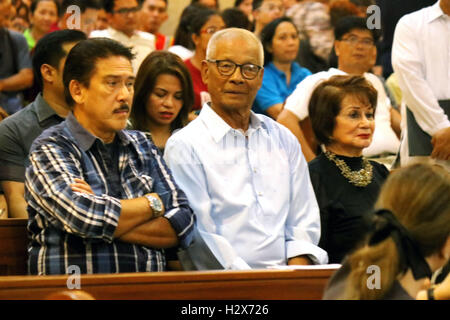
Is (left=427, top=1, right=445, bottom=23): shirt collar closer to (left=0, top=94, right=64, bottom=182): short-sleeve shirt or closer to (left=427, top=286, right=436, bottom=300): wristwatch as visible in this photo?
(left=0, top=94, right=64, bottom=182): short-sleeve shirt

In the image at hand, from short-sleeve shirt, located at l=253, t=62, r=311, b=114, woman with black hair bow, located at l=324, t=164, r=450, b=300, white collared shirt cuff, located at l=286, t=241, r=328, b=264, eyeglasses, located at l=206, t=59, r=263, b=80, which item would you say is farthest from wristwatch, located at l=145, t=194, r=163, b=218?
short-sleeve shirt, located at l=253, t=62, r=311, b=114

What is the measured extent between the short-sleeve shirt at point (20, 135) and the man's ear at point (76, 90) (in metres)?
0.50

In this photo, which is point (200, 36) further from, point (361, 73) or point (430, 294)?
point (430, 294)

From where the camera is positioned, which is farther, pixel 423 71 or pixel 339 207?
pixel 423 71

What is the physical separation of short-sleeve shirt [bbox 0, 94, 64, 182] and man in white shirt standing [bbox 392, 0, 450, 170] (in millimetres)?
1841

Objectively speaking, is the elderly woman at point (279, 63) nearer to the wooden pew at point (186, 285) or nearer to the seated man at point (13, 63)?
the seated man at point (13, 63)

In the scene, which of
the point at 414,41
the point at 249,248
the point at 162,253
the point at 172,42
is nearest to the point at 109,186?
the point at 162,253

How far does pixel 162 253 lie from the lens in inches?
120

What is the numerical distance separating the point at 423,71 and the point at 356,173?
0.97 metres

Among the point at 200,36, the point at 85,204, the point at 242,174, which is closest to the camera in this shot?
the point at 85,204

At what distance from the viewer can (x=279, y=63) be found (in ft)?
16.6

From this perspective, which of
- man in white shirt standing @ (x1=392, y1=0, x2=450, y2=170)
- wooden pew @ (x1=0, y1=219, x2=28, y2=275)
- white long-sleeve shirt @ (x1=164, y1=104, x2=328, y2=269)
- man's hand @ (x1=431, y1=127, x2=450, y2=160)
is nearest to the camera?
wooden pew @ (x1=0, y1=219, x2=28, y2=275)

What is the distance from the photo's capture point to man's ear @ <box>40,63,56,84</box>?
372cm

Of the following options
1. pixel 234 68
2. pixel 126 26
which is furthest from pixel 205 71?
pixel 126 26
